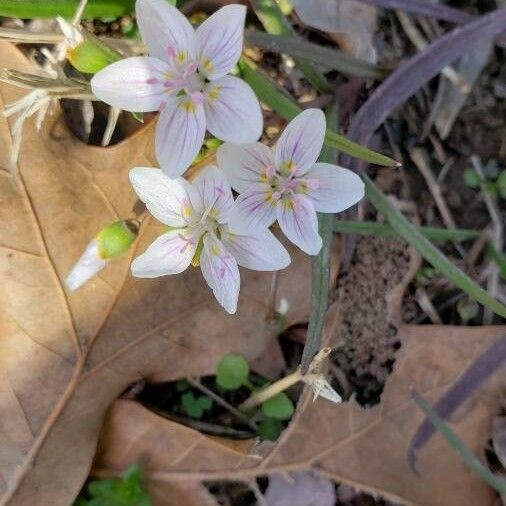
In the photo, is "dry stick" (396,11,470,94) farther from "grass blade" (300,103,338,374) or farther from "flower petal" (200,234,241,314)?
"flower petal" (200,234,241,314)

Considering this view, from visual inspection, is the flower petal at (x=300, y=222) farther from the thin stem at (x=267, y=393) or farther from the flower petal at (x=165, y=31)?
the thin stem at (x=267, y=393)

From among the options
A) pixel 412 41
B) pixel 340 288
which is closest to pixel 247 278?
pixel 340 288

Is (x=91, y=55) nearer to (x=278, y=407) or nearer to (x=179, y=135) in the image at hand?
(x=179, y=135)

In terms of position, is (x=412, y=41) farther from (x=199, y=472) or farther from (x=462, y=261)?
(x=199, y=472)

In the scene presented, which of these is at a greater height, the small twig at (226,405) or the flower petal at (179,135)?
the flower petal at (179,135)

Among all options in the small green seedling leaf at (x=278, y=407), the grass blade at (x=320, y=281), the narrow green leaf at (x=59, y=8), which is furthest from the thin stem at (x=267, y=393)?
the narrow green leaf at (x=59, y=8)

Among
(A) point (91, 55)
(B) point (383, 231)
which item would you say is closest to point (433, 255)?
(B) point (383, 231)
